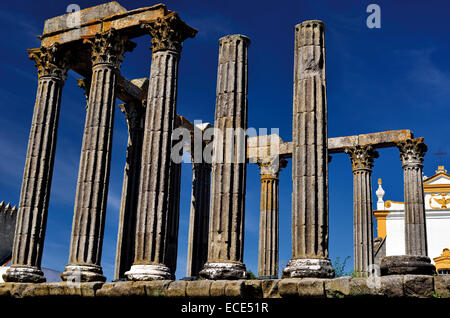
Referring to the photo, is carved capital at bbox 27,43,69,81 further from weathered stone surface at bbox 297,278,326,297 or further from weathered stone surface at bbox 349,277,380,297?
weathered stone surface at bbox 349,277,380,297

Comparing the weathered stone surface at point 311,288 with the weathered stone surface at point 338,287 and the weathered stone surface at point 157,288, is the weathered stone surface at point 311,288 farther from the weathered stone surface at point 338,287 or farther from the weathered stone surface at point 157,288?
the weathered stone surface at point 157,288

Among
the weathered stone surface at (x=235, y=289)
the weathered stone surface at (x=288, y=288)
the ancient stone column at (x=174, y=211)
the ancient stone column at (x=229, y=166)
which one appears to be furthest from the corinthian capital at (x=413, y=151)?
the weathered stone surface at (x=235, y=289)

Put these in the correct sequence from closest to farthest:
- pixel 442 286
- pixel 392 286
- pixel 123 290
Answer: pixel 442 286 < pixel 392 286 < pixel 123 290

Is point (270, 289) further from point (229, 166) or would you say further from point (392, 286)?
point (229, 166)

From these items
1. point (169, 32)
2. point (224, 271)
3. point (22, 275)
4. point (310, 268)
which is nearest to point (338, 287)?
point (310, 268)

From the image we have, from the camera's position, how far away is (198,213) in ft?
88.4

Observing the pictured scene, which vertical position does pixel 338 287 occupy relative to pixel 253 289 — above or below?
above

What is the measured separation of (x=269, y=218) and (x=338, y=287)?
607 inches

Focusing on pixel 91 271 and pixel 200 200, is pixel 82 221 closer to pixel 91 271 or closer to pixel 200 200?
pixel 91 271

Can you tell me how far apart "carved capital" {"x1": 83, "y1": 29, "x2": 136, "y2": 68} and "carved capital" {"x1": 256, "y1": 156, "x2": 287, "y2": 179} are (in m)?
11.8

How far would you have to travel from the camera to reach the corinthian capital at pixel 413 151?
25.7 m

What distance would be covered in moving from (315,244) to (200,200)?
13.1m

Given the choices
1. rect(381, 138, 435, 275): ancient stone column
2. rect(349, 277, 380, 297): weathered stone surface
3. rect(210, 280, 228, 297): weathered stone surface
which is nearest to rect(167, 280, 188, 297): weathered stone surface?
rect(210, 280, 228, 297): weathered stone surface
